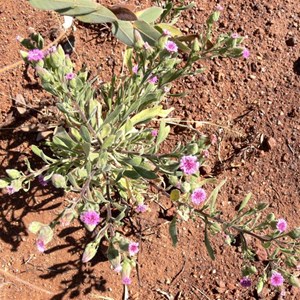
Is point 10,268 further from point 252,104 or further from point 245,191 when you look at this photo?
point 252,104

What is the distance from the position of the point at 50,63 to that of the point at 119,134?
42 centimetres

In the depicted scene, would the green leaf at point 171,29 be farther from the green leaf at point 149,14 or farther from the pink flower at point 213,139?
the pink flower at point 213,139

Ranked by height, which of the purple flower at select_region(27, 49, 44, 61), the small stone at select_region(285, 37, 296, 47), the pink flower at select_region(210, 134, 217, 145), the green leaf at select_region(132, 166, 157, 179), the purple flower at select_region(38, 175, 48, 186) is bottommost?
the purple flower at select_region(38, 175, 48, 186)

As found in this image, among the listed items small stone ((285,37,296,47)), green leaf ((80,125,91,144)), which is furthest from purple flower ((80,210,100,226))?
small stone ((285,37,296,47))

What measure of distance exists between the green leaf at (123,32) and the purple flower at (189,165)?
0.79 metres

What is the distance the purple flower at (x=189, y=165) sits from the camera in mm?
1854

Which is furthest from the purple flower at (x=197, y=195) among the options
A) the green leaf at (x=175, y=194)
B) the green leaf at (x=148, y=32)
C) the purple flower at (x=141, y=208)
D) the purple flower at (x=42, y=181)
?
the purple flower at (x=42, y=181)

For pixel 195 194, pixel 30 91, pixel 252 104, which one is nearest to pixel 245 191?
pixel 252 104

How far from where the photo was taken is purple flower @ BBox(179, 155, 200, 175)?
1854mm

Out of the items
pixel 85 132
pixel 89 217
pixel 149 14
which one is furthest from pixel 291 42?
pixel 89 217

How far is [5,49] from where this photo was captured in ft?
9.41

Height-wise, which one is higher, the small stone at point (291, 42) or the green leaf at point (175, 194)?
the small stone at point (291, 42)

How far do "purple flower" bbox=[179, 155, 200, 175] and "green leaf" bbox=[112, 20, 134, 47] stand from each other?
2.58 ft

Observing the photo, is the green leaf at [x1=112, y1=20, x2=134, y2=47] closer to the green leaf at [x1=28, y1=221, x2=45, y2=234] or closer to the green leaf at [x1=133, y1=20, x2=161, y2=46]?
the green leaf at [x1=133, y1=20, x2=161, y2=46]
